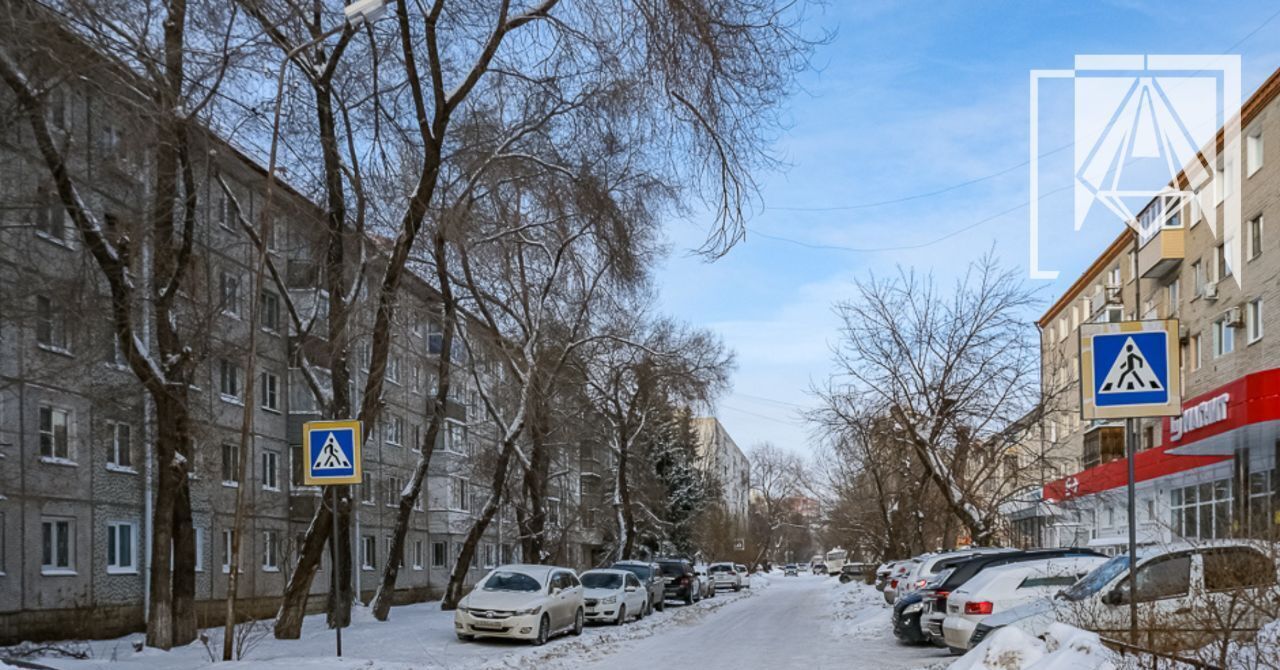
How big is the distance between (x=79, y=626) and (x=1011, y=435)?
23532 millimetres

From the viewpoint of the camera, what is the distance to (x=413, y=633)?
23078 mm

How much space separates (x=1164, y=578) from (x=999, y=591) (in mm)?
3846

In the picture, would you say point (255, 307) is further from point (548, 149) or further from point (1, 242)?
point (548, 149)

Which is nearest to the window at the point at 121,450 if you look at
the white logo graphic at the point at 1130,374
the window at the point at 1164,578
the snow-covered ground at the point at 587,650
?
the snow-covered ground at the point at 587,650

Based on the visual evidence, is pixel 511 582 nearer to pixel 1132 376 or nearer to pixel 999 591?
pixel 999 591

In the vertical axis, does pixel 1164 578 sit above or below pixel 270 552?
above

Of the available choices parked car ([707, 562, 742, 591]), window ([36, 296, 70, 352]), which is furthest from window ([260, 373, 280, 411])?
parked car ([707, 562, 742, 591])

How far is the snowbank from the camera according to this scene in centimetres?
821

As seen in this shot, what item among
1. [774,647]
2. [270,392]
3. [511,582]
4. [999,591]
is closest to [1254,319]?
[774,647]

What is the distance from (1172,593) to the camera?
38.8 feet

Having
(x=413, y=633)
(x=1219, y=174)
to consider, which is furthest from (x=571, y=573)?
(x=1219, y=174)

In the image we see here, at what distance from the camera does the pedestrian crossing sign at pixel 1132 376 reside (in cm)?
918

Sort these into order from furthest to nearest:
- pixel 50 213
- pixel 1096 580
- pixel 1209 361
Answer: pixel 1209 361, pixel 50 213, pixel 1096 580

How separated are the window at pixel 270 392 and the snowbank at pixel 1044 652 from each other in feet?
98.4
